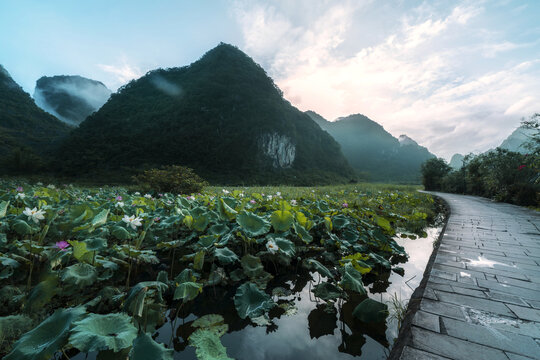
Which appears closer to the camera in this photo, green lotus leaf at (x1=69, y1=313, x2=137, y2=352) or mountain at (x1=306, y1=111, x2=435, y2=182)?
green lotus leaf at (x1=69, y1=313, x2=137, y2=352)

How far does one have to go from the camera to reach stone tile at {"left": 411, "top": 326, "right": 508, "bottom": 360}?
1293 mm

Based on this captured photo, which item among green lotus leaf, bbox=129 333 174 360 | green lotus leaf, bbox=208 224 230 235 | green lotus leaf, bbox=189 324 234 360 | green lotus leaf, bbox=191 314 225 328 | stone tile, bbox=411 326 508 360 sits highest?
green lotus leaf, bbox=208 224 230 235

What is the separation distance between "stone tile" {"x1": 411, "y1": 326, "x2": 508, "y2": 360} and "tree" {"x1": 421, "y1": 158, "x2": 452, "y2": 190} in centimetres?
3423

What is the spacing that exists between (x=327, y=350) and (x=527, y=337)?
4.24 ft

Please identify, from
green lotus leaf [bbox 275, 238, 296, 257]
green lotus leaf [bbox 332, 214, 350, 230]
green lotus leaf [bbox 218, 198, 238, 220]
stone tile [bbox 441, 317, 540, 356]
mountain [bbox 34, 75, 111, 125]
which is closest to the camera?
stone tile [bbox 441, 317, 540, 356]

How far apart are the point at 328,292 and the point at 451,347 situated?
0.95 metres

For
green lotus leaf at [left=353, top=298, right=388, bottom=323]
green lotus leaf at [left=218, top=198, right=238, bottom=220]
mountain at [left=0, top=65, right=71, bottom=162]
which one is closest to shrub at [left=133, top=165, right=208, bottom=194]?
green lotus leaf at [left=218, top=198, right=238, bottom=220]

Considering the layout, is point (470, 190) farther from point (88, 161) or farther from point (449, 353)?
point (88, 161)

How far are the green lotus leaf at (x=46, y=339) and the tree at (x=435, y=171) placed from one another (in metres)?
35.8

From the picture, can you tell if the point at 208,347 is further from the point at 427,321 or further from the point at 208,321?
the point at 427,321

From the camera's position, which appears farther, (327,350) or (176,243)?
(176,243)

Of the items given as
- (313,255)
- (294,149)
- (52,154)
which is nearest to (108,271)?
(313,255)

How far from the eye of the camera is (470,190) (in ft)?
64.6

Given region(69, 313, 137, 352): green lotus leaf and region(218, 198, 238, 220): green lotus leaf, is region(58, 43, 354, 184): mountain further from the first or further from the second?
region(69, 313, 137, 352): green lotus leaf
